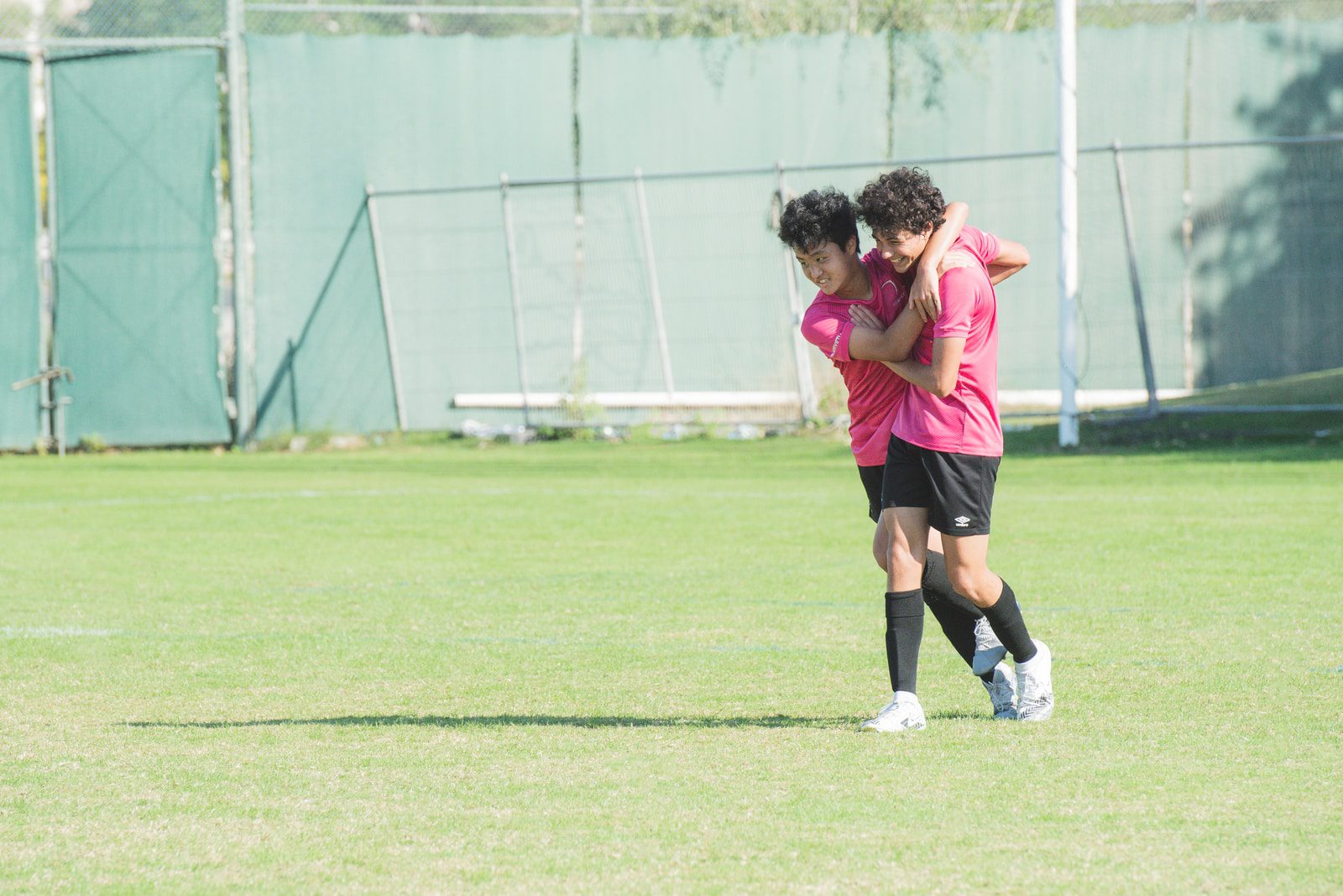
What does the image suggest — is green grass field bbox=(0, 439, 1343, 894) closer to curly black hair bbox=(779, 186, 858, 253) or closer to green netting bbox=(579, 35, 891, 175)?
curly black hair bbox=(779, 186, 858, 253)

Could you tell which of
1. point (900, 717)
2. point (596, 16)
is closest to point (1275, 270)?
point (596, 16)

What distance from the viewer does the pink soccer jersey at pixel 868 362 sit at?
5215 mm

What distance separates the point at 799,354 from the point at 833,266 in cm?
1524

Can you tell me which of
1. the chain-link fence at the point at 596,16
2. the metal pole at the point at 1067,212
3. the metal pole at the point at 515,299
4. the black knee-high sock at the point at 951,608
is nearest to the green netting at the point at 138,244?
the chain-link fence at the point at 596,16

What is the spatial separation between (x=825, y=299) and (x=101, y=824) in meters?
2.67

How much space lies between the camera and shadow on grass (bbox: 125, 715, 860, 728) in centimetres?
541

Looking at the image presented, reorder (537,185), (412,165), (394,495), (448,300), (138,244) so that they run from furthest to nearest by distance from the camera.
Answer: (448,300), (412,165), (537,185), (138,244), (394,495)

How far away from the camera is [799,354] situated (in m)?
20.4

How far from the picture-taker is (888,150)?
71.2ft

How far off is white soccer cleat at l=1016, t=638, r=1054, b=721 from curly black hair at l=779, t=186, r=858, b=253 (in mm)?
1491

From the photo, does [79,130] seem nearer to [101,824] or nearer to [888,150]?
[888,150]

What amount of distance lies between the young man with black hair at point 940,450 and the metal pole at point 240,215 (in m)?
17.0

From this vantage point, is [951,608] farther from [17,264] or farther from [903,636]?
[17,264]

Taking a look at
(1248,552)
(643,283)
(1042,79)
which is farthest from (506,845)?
(1042,79)
